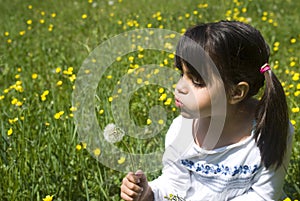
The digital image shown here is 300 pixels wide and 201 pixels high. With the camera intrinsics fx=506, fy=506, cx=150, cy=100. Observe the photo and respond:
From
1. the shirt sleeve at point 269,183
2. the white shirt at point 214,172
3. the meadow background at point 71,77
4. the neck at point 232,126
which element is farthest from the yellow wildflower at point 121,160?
the shirt sleeve at point 269,183

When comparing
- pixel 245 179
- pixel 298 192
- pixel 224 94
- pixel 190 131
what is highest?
pixel 224 94

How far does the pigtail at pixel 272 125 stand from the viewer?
1.60m

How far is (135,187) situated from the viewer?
5.44ft

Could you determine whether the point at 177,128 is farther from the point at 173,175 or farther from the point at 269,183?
→ the point at 269,183

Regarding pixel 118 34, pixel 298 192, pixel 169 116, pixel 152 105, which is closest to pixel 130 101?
pixel 152 105

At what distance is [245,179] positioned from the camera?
173 centimetres

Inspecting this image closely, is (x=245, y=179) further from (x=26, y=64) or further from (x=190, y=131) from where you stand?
(x=26, y=64)

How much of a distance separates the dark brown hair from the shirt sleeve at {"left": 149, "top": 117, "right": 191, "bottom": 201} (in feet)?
0.99

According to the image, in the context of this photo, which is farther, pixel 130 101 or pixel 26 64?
pixel 26 64

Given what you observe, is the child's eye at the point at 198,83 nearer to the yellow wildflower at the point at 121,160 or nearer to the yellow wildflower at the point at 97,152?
the yellow wildflower at the point at 121,160

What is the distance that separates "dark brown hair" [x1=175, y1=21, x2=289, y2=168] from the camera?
1.56m

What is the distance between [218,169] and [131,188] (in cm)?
32

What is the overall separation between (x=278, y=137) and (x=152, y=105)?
1.06 m

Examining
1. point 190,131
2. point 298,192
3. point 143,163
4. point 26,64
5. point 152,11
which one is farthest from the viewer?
point 152,11
